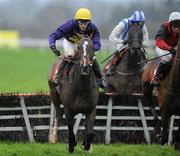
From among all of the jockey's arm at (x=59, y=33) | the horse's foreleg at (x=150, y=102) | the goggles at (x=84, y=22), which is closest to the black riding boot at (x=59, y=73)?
the jockey's arm at (x=59, y=33)

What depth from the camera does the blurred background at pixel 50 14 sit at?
46.0m

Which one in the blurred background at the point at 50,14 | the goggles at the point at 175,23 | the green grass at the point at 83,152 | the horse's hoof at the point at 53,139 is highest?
the goggles at the point at 175,23

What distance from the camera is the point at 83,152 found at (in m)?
11.0

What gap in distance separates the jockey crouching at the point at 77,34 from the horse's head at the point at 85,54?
427 mm

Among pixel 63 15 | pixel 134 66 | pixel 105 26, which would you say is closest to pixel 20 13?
pixel 63 15

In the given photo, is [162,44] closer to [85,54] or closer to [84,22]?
[84,22]

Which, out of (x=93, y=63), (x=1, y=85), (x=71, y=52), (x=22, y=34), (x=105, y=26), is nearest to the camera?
(x=93, y=63)

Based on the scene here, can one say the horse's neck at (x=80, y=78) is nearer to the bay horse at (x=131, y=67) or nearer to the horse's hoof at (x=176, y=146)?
the horse's hoof at (x=176, y=146)

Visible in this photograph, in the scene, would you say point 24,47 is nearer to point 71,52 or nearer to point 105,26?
point 105,26

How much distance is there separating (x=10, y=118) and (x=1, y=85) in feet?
37.8

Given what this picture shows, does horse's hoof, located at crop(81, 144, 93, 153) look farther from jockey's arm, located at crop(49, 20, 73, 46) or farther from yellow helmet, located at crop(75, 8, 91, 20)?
yellow helmet, located at crop(75, 8, 91, 20)

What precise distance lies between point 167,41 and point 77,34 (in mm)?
1694

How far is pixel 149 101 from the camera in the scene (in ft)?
42.4

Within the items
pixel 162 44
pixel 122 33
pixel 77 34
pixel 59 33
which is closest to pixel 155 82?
pixel 162 44
